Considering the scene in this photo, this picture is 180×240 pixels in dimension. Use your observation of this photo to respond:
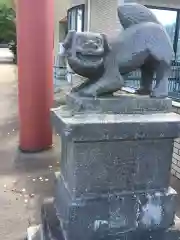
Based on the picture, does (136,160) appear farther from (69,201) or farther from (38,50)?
(38,50)

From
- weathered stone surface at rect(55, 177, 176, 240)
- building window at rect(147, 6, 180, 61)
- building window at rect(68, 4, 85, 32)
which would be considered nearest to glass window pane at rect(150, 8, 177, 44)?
building window at rect(147, 6, 180, 61)

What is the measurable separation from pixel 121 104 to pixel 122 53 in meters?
0.37

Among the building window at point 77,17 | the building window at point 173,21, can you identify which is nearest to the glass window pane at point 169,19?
the building window at point 173,21

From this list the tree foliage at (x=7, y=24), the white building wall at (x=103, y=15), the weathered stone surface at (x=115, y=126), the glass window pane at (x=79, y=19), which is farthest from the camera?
the tree foliage at (x=7, y=24)

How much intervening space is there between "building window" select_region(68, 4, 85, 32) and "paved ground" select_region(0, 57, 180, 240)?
4.37m

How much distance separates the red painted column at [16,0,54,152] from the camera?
5828mm

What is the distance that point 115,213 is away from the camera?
2.60m

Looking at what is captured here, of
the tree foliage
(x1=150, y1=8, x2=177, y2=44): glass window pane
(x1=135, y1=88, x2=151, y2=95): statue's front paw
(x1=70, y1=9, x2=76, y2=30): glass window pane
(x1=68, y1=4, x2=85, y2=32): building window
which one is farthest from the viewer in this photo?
the tree foliage

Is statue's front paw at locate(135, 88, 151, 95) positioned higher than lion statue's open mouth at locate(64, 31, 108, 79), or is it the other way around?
lion statue's open mouth at locate(64, 31, 108, 79)

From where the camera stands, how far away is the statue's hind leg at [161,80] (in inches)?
106

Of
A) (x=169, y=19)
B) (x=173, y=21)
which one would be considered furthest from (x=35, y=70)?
(x=173, y=21)

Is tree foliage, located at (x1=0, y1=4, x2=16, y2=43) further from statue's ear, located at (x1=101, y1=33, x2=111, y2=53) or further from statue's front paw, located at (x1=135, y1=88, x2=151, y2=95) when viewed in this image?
statue's ear, located at (x1=101, y1=33, x2=111, y2=53)

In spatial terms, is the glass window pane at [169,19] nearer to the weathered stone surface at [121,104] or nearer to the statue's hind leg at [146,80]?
the statue's hind leg at [146,80]

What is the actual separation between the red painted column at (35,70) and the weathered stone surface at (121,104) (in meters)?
3.40
